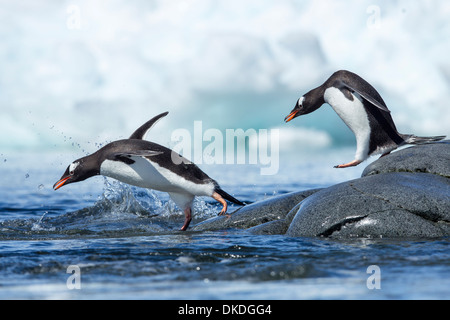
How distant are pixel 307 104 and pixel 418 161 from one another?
2.42m

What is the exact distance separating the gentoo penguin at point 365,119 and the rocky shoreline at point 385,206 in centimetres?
80

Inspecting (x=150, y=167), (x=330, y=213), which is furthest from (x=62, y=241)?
(x=330, y=213)

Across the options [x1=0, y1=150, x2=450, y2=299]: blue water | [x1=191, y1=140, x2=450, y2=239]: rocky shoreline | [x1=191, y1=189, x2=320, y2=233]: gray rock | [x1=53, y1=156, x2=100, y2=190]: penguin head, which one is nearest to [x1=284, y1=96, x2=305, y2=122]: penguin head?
[x1=191, y1=189, x2=320, y2=233]: gray rock

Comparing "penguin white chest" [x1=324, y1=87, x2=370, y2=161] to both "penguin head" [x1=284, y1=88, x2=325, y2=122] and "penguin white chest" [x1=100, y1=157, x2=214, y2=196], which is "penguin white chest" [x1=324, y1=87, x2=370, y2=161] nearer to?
"penguin head" [x1=284, y1=88, x2=325, y2=122]

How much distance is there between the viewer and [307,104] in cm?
1098

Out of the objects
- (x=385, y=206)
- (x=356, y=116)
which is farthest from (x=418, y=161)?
(x=385, y=206)

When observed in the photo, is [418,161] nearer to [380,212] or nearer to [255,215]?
[380,212]

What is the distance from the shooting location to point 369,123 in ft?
33.3

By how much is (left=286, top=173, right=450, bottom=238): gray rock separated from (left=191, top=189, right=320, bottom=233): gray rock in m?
1.34

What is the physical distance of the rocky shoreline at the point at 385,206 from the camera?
7.96m

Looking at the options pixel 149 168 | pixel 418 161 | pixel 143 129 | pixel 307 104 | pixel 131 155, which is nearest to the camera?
pixel 131 155

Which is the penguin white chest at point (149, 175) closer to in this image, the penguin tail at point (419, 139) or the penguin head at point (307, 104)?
the penguin head at point (307, 104)
